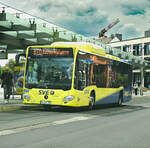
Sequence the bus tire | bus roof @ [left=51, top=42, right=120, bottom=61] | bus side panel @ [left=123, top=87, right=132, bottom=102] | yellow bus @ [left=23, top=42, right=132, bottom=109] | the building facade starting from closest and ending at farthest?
yellow bus @ [left=23, top=42, right=132, bottom=109]
bus roof @ [left=51, top=42, right=120, bottom=61]
the bus tire
bus side panel @ [left=123, top=87, right=132, bottom=102]
the building facade

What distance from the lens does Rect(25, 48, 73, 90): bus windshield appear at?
1453 centimetres

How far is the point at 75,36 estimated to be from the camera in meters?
28.7

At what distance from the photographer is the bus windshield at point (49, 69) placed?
1453 cm

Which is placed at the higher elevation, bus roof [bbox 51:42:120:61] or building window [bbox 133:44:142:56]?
building window [bbox 133:44:142:56]

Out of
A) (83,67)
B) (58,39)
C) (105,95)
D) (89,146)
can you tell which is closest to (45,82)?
(83,67)

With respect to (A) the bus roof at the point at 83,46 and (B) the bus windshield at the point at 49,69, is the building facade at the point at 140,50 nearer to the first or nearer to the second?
(A) the bus roof at the point at 83,46

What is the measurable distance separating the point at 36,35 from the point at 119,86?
6.86 meters

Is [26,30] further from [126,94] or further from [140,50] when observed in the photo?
[140,50]

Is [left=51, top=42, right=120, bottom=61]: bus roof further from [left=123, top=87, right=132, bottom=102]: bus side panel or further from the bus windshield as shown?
[left=123, top=87, right=132, bottom=102]: bus side panel

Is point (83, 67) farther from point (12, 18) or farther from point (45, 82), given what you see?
point (12, 18)

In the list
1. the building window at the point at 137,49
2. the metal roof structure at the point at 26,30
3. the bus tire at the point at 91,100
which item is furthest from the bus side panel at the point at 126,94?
the building window at the point at 137,49

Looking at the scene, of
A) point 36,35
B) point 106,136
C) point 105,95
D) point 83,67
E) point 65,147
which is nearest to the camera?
point 65,147

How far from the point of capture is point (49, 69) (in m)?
14.9

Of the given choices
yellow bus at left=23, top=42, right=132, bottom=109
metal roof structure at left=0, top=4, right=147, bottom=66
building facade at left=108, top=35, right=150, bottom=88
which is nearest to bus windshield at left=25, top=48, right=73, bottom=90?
yellow bus at left=23, top=42, right=132, bottom=109
